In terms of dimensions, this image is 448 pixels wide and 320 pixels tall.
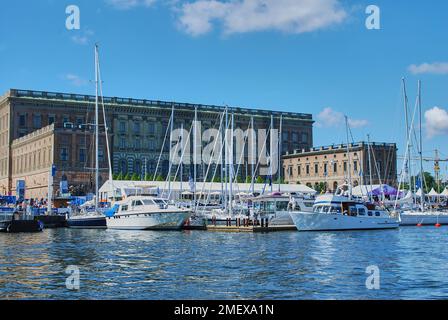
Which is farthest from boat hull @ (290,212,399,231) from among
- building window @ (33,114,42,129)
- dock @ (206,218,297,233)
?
building window @ (33,114,42,129)

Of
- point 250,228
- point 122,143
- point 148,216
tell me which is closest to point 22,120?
point 122,143

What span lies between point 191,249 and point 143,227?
71.4 ft

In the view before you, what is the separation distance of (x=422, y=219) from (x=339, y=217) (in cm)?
1831

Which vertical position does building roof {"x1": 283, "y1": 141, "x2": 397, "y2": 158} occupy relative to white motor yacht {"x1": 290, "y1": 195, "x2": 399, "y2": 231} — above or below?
above

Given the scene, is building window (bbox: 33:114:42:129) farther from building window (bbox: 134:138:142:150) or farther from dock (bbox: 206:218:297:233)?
dock (bbox: 206:218:297:233)

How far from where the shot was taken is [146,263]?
2880 centimetres

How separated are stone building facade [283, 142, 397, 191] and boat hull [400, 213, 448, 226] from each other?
42.6m

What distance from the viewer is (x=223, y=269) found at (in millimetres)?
26500

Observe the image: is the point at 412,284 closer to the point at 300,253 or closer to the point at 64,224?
the point at 300,253

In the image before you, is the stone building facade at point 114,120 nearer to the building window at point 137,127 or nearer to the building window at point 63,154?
the building window at point 137,127

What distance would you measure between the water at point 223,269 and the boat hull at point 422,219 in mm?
27499

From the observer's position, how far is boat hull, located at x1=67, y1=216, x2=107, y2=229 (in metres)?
61.5

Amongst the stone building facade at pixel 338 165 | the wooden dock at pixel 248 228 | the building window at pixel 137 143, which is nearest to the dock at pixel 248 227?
the wooden dock at pixel 248 228
